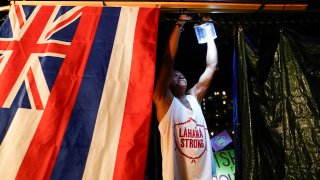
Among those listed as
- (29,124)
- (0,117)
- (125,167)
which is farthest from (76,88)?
(125,167)

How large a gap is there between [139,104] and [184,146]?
1.31 meters

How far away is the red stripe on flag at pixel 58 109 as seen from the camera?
2.78 meters

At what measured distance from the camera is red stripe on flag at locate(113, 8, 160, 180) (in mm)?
2793

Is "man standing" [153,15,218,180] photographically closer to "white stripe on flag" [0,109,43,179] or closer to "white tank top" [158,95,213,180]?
"white tank top" [158,95,213,180]

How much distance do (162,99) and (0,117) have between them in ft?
6.89

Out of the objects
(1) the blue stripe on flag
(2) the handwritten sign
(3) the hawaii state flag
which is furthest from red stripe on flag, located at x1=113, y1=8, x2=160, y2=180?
(2) the handwritten sign

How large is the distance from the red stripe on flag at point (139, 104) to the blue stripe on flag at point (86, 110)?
1.08 ft

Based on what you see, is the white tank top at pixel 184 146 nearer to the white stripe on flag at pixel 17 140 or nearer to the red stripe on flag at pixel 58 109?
the red stripe on flag at pixel 58 109

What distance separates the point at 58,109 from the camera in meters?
3.06

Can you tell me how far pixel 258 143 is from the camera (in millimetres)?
3477

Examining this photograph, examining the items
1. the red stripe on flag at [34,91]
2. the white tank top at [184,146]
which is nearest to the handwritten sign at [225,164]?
the white tank top at [184,146]

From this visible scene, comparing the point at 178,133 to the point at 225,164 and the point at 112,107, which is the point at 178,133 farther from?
the point at 225,164

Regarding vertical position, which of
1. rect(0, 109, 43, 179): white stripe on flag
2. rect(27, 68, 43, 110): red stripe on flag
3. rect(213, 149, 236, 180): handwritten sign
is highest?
rect(213, 149, 236, 180): handwritten sign

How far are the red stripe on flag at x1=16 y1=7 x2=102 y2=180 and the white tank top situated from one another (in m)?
1.50
